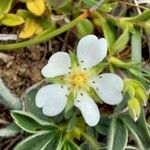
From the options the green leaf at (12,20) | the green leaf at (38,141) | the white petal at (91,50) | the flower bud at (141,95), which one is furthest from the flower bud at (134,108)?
the green leaf at (12,20)

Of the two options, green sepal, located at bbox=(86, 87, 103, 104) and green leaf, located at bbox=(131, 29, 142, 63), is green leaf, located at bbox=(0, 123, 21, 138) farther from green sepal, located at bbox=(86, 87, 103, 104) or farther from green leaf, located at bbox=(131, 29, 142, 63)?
green leaf, located at bbox=(131, 29, 142, 63)

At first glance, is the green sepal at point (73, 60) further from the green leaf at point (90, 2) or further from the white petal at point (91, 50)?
the green leaf at point (90, 2)

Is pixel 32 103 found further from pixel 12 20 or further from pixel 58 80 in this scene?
pixel 12 20

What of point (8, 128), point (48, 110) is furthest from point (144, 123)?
point (8, 128)

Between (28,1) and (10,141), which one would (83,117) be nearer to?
(10,141)

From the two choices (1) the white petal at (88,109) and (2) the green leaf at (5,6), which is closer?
(1) the white petal at (88,109)

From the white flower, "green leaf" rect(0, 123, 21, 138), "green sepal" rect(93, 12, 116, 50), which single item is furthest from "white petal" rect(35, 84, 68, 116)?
"green sepal" rect(93, 12, 116, 50)

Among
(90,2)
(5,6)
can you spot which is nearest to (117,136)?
(90,2)

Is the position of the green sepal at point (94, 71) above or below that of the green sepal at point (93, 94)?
above
